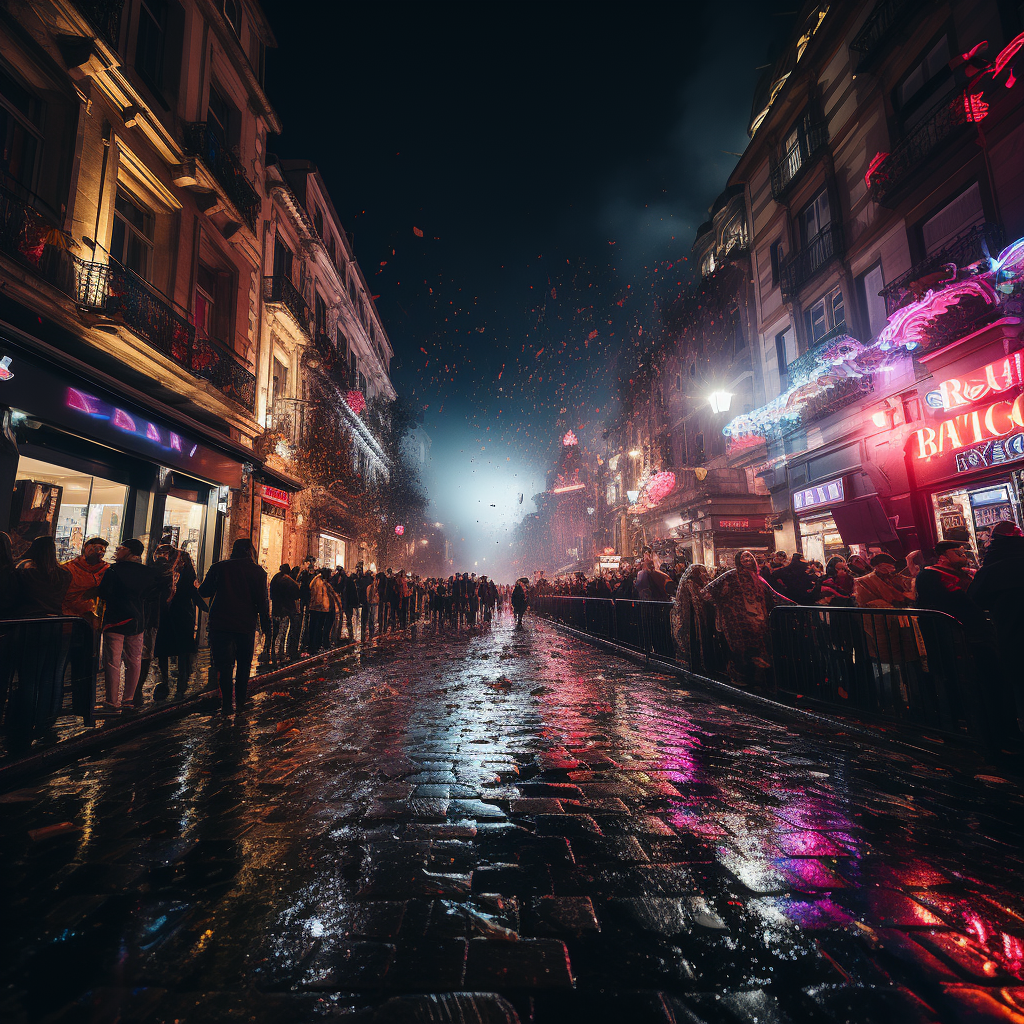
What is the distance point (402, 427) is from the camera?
35.0 metres

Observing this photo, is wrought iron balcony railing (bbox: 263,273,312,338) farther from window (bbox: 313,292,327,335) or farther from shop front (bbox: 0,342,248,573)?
shop front (bbox: 0,342,248,573)

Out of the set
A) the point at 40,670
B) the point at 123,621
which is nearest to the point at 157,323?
the point at 123,621

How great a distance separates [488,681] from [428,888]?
579 centimetres

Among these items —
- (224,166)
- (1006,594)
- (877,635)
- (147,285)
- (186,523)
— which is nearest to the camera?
(1006,594)

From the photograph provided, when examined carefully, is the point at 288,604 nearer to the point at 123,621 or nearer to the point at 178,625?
the point at 178,625

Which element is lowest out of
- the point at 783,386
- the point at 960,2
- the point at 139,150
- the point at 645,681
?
the point at 645,681

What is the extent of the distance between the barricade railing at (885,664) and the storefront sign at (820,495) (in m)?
9.74

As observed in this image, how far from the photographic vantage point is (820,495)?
1568 centimetres

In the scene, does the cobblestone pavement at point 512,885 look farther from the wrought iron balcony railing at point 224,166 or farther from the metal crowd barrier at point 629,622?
the wrought iron balcony railing at point 224,166

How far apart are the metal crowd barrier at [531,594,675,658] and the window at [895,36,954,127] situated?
1363 centimetres

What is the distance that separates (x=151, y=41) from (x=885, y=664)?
62.1ft

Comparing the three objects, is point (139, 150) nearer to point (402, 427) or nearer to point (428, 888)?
point (428, 888)

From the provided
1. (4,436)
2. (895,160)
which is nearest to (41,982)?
(4,436)

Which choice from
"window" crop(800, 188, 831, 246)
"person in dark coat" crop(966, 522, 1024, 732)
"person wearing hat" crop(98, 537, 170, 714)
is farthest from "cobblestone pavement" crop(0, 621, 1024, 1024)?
"window" crop(800, 188, 831, 246)
